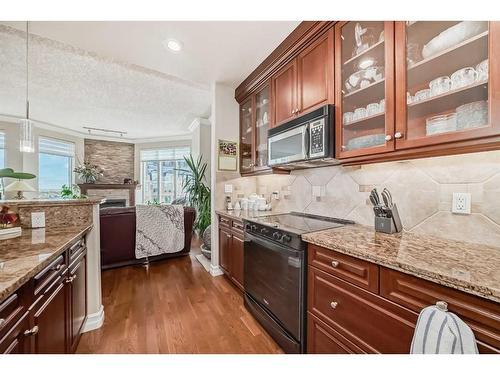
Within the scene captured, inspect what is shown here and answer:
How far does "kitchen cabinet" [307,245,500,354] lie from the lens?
0.67 m

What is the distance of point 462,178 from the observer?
1.14 meters

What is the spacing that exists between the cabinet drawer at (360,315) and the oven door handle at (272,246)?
0.43 feet

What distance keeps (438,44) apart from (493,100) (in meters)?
0.41

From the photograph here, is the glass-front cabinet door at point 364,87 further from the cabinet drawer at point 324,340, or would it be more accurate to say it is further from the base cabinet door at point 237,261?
the base cabinet door at point 237,261

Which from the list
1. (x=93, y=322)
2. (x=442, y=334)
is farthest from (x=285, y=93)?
(x=93, y=322)

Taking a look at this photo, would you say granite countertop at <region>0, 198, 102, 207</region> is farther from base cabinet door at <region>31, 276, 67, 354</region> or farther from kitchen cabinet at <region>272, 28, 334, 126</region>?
kitchen cabinet at <region>272, 28, 334, 126</region>

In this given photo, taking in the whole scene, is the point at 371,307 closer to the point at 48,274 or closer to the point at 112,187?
the point at 48,274

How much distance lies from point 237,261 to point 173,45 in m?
2.22

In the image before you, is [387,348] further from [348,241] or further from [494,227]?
[494,227]

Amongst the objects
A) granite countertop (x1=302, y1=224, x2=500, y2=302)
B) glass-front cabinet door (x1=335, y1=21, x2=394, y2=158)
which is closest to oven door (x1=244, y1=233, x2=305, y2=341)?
granite countertop (x1=302, y1=224, x2=500, y2=302)

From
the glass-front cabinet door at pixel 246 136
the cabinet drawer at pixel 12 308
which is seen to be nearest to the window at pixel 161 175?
the glass-front cabinet door at pixel 246 136

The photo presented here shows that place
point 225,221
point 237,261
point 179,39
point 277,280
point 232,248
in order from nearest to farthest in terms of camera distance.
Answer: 1. point 277,280
2. point 179,39
3. point 237,261
4. point 232,248
5. point 225,221

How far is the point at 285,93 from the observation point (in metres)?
1.96

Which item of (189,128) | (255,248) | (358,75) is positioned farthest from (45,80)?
(358,75)
